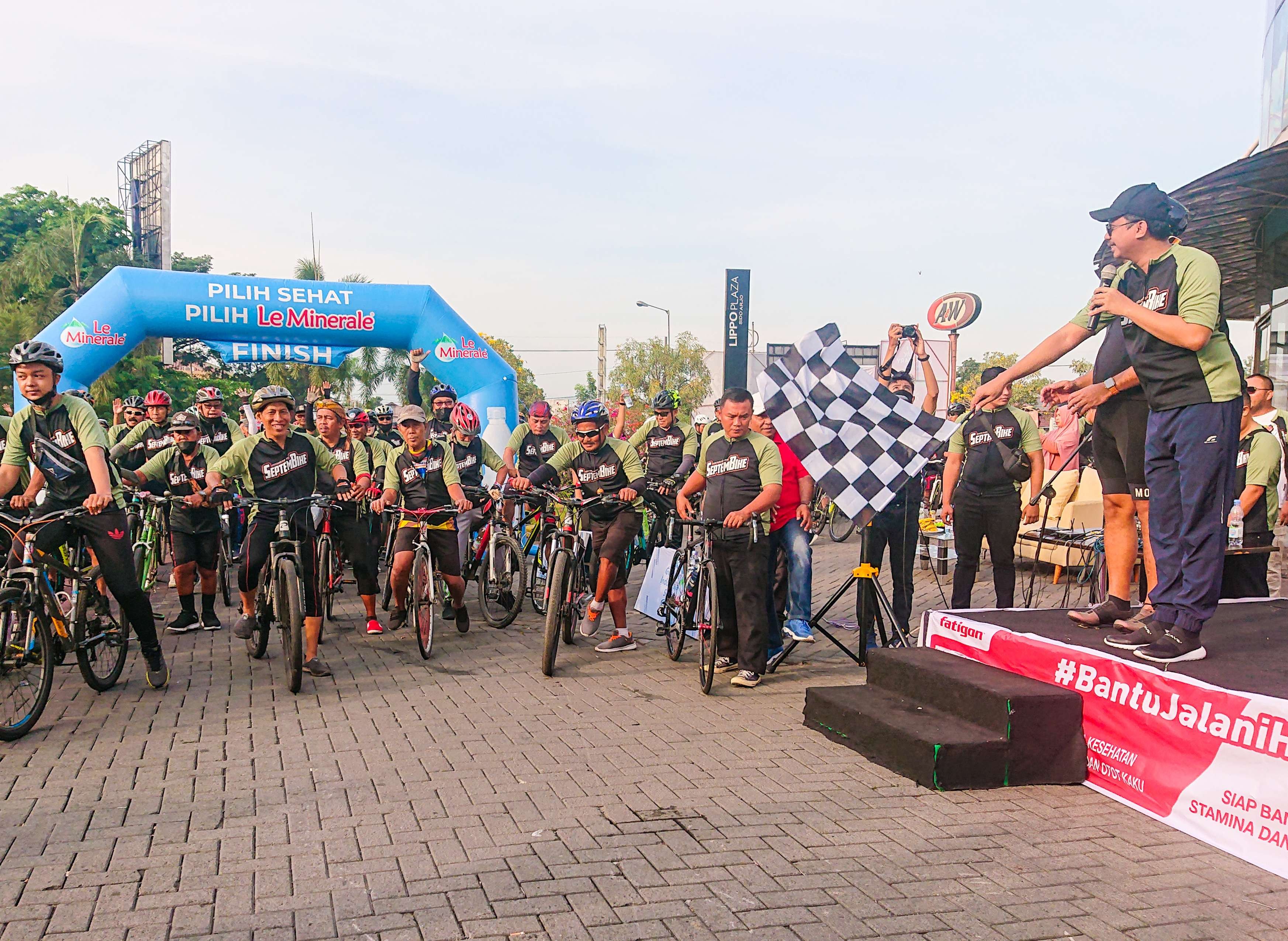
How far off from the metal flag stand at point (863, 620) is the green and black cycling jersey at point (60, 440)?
4.57m

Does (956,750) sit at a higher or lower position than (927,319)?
lower

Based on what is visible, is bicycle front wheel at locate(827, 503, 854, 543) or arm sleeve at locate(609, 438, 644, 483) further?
bicycle front wheel at locate(827, 503, 854, 543)

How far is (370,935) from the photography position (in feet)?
10.3

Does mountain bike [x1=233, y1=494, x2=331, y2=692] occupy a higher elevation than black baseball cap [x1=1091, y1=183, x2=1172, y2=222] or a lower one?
lower

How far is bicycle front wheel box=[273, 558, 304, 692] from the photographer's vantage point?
6312 mm

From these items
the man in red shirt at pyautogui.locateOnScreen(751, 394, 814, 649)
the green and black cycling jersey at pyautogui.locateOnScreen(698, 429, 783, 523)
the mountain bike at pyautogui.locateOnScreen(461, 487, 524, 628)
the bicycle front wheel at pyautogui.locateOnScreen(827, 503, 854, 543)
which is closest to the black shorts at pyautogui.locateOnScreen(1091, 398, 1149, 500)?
the green and black cycling jersey at pyautogui.locateOnScreen(698, 429, 783, 523)

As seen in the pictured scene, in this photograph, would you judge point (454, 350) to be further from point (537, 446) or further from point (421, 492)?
point (421, 492)

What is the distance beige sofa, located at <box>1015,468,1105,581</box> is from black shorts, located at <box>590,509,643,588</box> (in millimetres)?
5437

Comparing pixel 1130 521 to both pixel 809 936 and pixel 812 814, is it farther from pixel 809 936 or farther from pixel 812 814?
pixel 809 936

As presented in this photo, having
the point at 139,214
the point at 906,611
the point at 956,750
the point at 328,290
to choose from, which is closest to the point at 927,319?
the point at 328,290

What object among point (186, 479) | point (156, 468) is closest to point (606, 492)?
point (156, 468)

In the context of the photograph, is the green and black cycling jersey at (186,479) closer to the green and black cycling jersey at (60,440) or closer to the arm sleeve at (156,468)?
the arm sleeve at (156,468)

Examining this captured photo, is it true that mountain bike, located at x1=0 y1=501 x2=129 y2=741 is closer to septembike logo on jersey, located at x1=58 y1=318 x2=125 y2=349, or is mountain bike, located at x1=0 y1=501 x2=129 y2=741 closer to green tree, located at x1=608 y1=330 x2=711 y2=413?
septembike logo on jersey, located at x1=58 y1=318 x2=125 y2=349

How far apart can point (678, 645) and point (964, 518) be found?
7.67 feet
